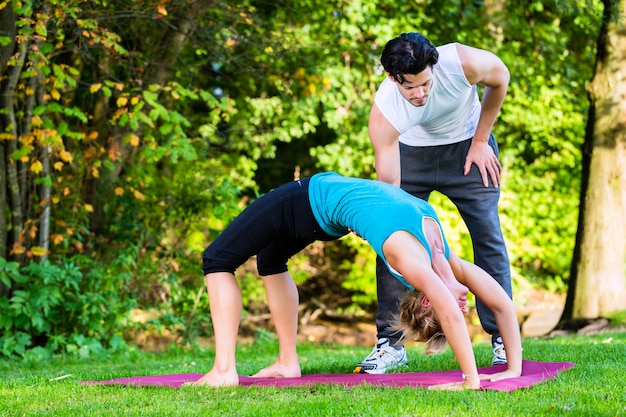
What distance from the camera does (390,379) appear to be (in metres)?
3.91

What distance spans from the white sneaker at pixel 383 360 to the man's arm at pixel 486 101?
41.9 inches

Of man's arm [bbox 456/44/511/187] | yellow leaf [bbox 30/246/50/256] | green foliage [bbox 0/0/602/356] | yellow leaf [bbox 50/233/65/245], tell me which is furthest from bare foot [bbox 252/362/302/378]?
yellow leaf [bbox 50/233/65/245]

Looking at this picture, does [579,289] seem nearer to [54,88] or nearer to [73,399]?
[54,88]

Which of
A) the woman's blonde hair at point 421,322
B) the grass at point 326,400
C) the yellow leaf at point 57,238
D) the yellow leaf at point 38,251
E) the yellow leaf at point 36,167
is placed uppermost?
the yellow leaf at point 36,167

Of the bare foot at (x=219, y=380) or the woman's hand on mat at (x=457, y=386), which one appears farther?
the bare foot at (x=219, y=380)

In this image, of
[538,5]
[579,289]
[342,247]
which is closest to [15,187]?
[579,289]

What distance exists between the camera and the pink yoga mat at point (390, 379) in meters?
3.68

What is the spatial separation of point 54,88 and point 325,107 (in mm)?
6044

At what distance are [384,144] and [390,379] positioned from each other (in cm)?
115

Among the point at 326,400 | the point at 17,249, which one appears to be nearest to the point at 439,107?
the point at 326,400

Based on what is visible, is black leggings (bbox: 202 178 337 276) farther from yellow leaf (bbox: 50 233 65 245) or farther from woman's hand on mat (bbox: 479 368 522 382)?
yellow leaf (bbox: 50 233 65 245)

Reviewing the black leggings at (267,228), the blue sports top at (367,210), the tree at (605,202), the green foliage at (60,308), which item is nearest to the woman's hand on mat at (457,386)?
the blue sports top at (367,210)

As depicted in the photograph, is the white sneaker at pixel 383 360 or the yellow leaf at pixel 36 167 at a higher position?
the yellow leaf at pixel 36 167

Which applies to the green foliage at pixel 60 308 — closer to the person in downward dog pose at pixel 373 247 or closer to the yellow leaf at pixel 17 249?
the yellow leaf at pixel 17 249
